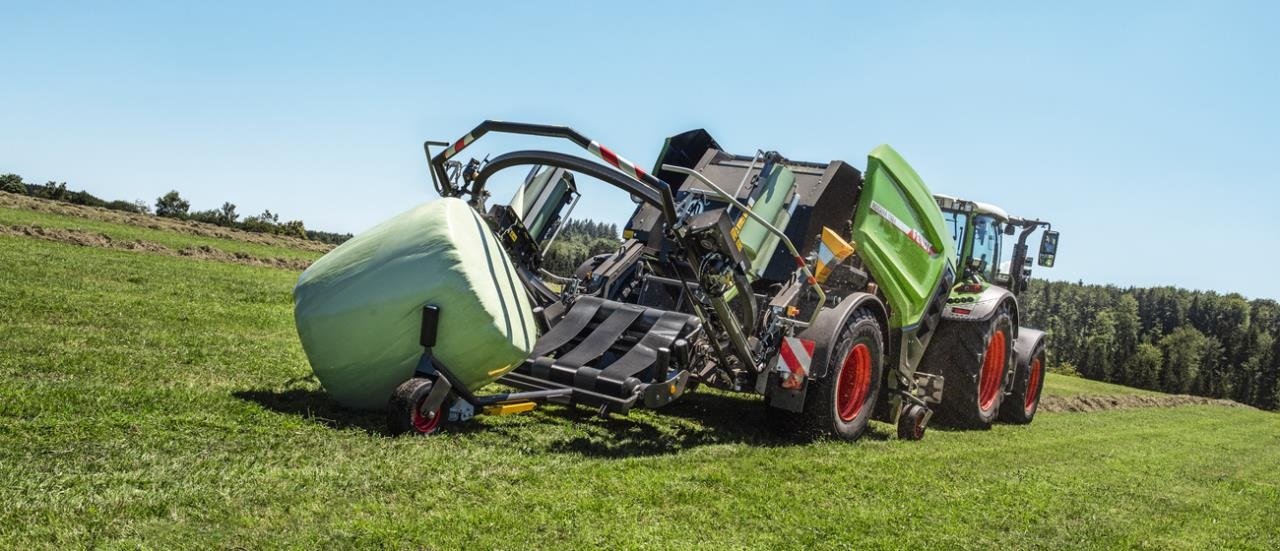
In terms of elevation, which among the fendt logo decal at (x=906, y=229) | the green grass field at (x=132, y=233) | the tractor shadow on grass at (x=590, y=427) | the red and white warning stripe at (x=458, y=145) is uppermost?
the fendt logo decal at (x=906, y=229)

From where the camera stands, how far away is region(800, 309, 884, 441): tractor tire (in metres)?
7.71

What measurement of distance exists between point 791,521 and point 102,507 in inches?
126

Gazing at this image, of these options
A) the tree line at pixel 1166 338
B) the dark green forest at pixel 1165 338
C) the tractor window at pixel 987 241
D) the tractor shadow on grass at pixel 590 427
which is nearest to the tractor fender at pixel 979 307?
the tractor window at pixel 987 241

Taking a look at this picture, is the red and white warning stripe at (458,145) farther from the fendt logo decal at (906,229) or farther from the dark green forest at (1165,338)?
the dark green forest at (1165,338)

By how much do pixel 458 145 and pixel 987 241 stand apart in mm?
7773

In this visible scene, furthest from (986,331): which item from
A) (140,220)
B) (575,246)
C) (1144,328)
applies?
(1144,328)

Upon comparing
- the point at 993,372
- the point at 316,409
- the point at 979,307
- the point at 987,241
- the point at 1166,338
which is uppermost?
the point at 1166,338

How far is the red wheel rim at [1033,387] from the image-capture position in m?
12.6

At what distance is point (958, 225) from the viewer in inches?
461

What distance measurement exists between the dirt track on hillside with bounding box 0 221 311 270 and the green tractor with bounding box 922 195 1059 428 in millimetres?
13311

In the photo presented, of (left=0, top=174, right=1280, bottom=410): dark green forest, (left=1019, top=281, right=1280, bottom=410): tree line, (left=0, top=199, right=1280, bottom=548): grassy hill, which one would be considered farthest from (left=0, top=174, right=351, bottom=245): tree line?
(left=1019, top=281, right=1280, bottom=410): tree line

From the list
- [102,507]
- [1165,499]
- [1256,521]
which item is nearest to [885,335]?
[1165,499]

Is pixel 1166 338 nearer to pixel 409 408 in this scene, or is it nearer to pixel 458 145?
pixel 458 145

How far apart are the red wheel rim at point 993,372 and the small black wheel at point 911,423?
112 inches
